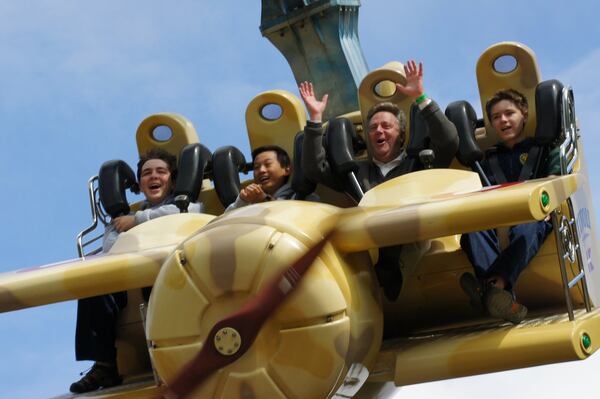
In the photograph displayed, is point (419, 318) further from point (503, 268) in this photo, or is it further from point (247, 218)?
point (247, 218)

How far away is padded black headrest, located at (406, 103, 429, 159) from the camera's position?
7.08 metres

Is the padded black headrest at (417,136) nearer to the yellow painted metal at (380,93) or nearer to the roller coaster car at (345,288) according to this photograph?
the roller coaster car at (345,288)

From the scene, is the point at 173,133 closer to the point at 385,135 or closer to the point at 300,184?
the point at 300,184

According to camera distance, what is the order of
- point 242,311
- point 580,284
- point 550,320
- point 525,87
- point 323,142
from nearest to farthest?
point 242,311 → point 550,320 → point 580,284 → point 323,142 → point 525,87

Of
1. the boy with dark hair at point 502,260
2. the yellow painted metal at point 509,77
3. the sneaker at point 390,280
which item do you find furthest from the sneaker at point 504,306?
the yellow painted metal at point 509,77

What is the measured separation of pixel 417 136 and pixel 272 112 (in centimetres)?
169

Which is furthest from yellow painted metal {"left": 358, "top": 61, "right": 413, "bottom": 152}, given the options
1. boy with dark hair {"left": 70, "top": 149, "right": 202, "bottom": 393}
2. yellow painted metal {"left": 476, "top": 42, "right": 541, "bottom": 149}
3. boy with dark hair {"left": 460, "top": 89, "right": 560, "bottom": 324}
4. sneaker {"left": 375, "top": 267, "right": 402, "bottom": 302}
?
sneaker {"left": 375, "top": 267, "right": 402, "bottom": 302}

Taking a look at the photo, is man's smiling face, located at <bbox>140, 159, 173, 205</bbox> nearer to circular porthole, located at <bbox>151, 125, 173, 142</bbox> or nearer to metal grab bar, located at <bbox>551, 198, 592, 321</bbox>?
circular porthole, located at <bbox>151, 125, 173, 142</bbox>

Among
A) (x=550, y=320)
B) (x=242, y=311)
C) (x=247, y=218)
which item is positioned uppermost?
(x=247, y=218)

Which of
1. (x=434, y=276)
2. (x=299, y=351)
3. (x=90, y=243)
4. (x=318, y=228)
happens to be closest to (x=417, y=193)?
(x=434, y=276)

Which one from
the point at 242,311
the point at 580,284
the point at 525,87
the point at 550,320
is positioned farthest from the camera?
the point at 525,87

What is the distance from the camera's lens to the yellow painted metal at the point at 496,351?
5.57 meters

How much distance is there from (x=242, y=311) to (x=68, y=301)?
1.28m

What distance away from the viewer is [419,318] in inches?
260
